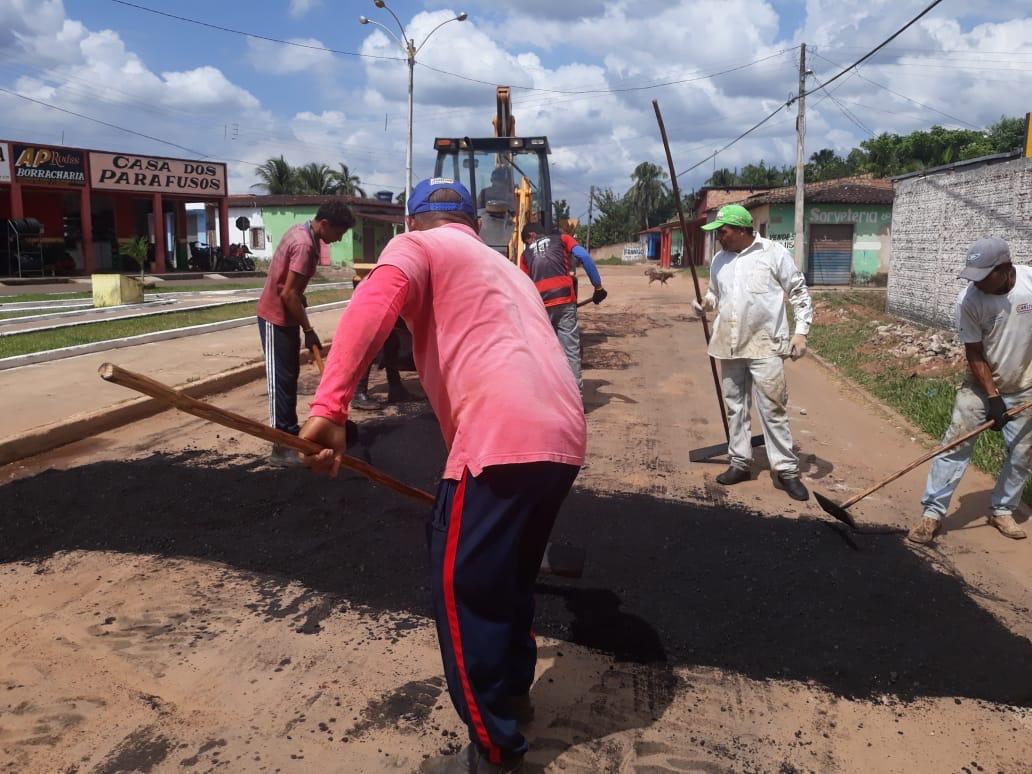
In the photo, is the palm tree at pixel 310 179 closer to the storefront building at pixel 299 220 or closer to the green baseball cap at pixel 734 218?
the storefront building at pixel 299 220

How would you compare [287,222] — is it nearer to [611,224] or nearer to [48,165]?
[48,165]

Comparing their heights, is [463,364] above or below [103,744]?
above

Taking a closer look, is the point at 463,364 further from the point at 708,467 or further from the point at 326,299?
the point at 326,299

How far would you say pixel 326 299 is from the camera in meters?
18.0

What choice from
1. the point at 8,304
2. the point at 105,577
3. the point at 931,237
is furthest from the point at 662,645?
the point at 8,304

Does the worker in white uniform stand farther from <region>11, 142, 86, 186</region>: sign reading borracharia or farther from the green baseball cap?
<region>11, 142, 86, 186</region>: sign reading borracharia

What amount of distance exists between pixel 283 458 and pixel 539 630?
265cm

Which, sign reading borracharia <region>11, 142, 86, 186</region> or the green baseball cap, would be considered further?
sign reading borracharia <region>11, 142, 86, 186</region>

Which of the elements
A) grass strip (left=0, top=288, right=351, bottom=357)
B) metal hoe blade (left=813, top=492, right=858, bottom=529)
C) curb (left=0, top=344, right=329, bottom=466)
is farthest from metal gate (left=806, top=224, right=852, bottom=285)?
metal hoe blade (left=813, top=492, right=858, bottom=529)

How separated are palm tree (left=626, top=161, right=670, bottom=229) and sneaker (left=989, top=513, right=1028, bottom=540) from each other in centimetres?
7139

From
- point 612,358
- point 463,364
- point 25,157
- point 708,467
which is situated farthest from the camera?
point 25,157

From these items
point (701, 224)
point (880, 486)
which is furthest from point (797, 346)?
point (701, 224)

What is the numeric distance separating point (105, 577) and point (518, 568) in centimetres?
237

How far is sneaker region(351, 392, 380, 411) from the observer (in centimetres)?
719
